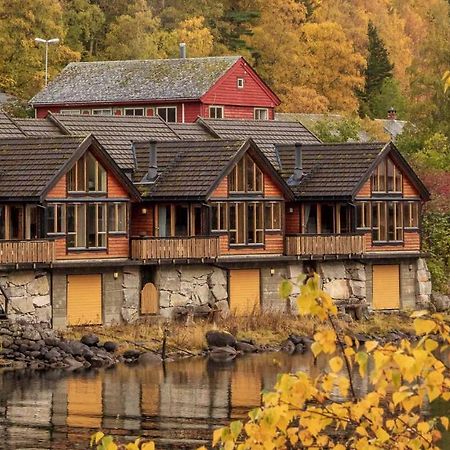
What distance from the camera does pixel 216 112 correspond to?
82688 millimetres

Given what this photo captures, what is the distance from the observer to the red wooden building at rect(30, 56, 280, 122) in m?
81.5

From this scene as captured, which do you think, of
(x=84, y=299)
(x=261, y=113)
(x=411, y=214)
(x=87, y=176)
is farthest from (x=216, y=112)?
(x=84, y=299)

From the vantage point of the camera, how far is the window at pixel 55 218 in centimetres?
5300

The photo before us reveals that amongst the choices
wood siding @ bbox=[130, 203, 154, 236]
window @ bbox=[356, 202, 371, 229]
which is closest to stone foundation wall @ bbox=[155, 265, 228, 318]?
wood siding @ bbox=[130, 203, 154, 236]

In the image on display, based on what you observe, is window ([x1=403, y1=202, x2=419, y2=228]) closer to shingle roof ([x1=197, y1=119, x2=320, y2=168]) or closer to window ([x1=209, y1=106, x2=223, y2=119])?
shingle roof ([x1=197, y1=119, x2=320, y2=168])

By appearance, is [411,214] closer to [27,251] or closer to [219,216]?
[219,216]

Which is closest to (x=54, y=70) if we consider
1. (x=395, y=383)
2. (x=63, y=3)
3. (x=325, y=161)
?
(x=63, y=3)

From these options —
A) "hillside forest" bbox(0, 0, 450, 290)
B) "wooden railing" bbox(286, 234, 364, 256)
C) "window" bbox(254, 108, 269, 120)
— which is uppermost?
"hillside forest" bbox(0, 0, 450, 290)

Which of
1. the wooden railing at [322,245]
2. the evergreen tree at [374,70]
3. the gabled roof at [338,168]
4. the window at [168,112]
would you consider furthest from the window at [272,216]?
the evergreen tree at [374,70]

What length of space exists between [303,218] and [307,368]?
13.5 m

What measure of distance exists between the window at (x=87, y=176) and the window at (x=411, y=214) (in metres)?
12.1

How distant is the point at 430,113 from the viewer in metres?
94.1

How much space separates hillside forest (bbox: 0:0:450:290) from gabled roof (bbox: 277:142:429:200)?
19.0m

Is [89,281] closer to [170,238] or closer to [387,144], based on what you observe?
[170,238]
